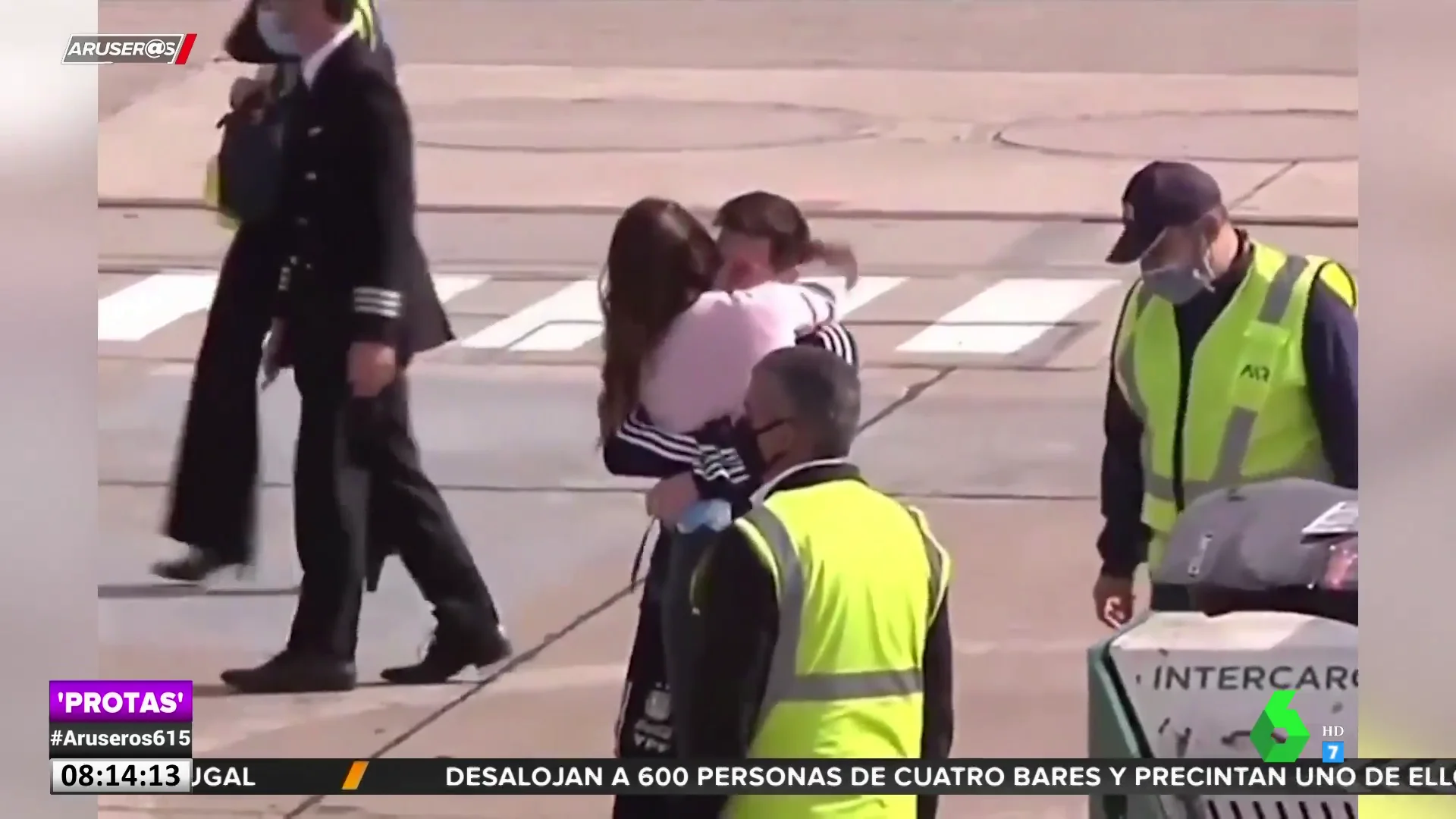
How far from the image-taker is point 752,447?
110 inches

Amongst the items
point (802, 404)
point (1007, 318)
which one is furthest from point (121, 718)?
point (1007, 318)

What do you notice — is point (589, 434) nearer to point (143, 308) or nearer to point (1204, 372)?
point (143, 308)

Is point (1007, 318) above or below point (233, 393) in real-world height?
above

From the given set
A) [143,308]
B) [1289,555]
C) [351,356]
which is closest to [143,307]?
[143,308]

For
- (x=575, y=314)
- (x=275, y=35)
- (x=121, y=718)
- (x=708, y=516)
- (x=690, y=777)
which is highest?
(x=275, y=35)

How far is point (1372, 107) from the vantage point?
9.23 ft

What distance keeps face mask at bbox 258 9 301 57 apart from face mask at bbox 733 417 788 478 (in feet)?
2.96

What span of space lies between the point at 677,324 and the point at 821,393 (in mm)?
246

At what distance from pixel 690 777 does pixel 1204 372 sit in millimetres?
1034

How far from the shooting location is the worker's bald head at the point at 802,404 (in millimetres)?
2789

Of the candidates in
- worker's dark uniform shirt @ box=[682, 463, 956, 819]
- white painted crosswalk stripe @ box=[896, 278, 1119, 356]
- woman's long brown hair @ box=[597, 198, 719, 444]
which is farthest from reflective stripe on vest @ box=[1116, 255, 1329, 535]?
woman's long brown hair @ box=[597, 198, 719, 444]

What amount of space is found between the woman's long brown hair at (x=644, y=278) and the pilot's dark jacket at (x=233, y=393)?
1.49ft

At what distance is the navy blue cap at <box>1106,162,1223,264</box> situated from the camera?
2.82 meters

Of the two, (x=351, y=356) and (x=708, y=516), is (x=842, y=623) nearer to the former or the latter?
(x=708, y=516)
